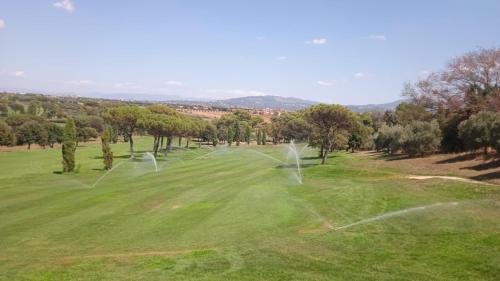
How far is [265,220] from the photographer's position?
22.9 m

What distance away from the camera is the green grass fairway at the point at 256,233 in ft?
50.5

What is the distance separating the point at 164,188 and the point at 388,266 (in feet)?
81.0

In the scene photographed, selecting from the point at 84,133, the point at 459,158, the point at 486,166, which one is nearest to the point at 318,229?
the point at 486,166

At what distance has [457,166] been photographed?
37.7m

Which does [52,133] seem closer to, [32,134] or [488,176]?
[32,134]

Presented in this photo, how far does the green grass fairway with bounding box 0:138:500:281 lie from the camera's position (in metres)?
15.4

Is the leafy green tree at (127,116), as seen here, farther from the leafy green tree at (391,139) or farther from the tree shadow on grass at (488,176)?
the tree shadow on grass at (488,176)

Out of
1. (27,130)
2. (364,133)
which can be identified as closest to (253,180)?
(364,133)

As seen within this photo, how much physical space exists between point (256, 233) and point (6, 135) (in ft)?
309

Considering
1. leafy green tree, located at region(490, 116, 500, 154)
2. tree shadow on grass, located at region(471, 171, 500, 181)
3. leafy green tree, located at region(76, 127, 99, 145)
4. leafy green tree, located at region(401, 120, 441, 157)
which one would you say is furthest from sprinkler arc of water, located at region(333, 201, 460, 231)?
leafy green tree, located at region(76, 127, 99, 145)

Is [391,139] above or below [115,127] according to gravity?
above

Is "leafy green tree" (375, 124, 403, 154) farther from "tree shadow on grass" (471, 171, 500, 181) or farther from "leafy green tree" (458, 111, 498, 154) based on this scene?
"tree shadow on grass" (471, 171, 500, 181)

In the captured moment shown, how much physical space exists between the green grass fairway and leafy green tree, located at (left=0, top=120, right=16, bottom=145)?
231ft

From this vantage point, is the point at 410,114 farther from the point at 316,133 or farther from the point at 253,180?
the point at 253,180
